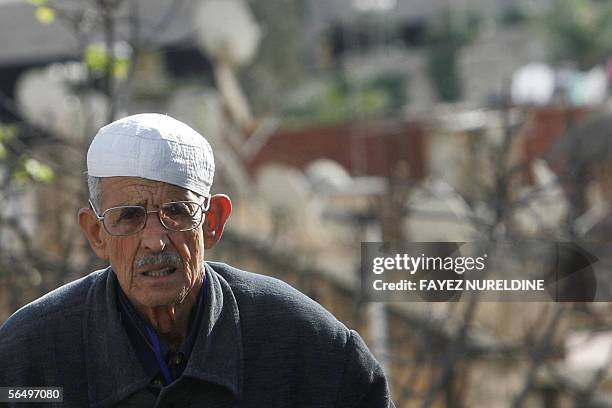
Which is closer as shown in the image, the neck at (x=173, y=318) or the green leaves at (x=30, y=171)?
the neck at (x=173, y=318)

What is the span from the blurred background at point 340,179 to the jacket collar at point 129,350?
2.38 metres

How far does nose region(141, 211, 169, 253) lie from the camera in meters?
2.67

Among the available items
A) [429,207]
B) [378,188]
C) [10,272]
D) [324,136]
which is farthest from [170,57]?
[10,272]

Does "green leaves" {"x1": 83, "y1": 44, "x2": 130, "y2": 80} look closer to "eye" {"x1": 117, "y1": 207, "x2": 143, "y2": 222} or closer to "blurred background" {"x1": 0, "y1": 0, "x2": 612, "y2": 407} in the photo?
"blurred background" {"x1": 0, "y1": 0, "x2": 612, "y2": 407}

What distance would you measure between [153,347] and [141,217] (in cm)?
28

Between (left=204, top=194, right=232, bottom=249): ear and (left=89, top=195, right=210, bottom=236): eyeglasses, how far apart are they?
3.8 inches

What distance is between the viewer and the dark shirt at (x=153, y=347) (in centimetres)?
273

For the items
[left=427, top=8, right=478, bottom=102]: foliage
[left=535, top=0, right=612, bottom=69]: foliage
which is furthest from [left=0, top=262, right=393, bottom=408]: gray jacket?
[left=535, top=0, right=612, bottom=69]: foliage

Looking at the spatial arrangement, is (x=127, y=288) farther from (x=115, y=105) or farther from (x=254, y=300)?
(x=115, y=105)

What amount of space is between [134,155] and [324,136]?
18438 millimetres

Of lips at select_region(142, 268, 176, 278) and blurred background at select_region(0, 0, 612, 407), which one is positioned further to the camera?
blurred background at select_region(0, 0, 612, 407)
